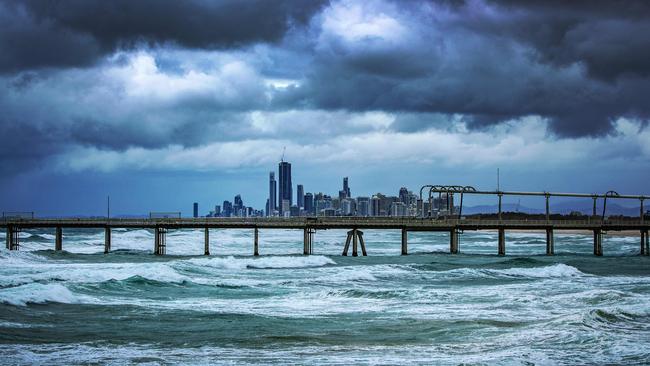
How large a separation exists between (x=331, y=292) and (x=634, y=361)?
20233 mm

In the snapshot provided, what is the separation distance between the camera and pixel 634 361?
2373cm

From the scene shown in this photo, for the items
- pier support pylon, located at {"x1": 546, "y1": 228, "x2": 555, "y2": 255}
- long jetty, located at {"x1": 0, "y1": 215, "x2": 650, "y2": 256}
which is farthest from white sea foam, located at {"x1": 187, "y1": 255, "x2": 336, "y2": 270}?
pier support pylon, located at {"x1": 546, "y1": 228, "x2": 555, "y2": 255}

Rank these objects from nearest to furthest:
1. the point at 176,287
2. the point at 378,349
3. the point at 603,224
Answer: the point at 378,349 → the point at 176,287 → the point at 603,224

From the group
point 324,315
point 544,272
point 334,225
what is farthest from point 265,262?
point 324,315

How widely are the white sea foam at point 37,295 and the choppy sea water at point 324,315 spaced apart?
0.07m

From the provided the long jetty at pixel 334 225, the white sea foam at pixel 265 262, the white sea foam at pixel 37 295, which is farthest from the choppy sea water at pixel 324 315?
the long jetty at pixel 334 225

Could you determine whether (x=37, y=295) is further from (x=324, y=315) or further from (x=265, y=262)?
(x=265, y=262)

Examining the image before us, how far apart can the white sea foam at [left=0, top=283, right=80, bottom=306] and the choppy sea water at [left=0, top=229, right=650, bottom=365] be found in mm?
66

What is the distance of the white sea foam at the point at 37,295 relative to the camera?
36.0 metres

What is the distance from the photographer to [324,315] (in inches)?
1339

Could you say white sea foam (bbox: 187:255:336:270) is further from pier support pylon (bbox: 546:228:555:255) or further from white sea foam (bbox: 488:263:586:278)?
pier support pylon (bbox: 546:228:555:255)

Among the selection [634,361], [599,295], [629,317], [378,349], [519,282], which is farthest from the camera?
[519,282]

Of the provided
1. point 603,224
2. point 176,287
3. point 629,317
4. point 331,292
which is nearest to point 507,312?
point 629,317

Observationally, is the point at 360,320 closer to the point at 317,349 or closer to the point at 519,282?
the point at 317,349
